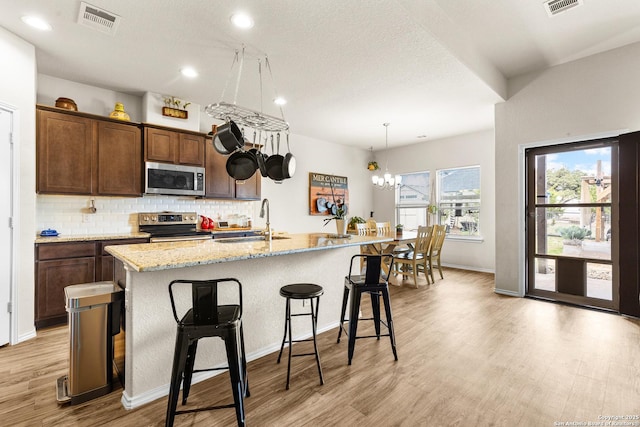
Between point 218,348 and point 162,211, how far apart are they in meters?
2.86

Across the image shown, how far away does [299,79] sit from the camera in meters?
3.71

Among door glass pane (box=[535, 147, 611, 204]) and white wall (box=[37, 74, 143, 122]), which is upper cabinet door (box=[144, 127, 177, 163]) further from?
door glass pane (box=[535, 147, 611, 204])

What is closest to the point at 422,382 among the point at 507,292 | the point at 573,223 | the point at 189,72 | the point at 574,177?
the point at 507,292

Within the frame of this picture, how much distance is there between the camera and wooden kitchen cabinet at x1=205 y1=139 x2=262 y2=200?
4.59 m

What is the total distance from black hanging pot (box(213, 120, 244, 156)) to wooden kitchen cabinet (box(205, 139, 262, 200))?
198 centimetres

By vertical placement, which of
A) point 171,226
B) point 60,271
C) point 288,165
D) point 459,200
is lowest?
point 60,271

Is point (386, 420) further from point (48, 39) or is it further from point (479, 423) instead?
point (48, 39)

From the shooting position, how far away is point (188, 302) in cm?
212

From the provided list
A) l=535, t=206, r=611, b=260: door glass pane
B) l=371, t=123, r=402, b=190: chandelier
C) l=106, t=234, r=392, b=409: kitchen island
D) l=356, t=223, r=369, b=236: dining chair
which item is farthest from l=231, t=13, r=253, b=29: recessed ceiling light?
l=535, t=206, r=611, b=260: door glass pane

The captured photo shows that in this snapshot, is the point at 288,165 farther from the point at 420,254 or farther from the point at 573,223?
the point at 573,223

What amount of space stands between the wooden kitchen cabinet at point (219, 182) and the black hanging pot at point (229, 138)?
1.98m

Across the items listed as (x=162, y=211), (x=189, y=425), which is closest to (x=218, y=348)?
(x=189, y=425)

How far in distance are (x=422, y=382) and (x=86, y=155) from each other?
4.17 m

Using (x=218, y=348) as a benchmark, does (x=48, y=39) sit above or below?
above
